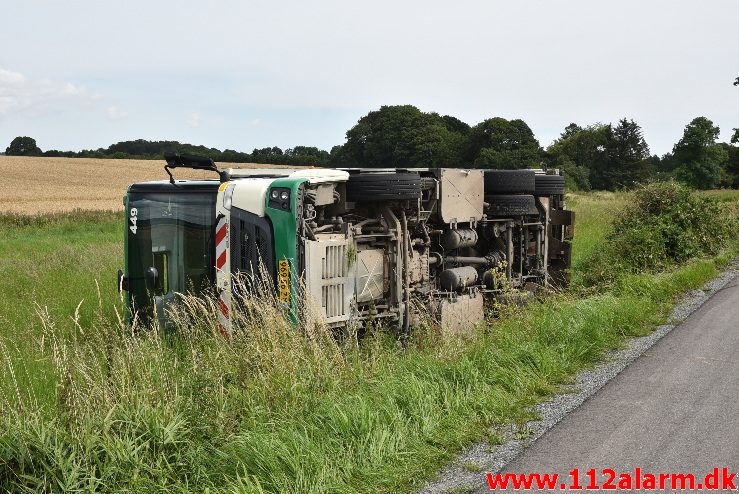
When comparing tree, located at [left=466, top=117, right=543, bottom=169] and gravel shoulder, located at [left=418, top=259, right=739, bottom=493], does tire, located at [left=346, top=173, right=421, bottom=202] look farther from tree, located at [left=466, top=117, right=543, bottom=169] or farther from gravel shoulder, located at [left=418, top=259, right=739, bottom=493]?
tree, located at [left=466, top=117, right=543, bottom=169]

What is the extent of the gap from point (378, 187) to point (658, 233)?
887 cm

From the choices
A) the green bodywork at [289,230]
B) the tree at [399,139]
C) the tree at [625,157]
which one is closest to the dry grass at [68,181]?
the tree at [399,139]

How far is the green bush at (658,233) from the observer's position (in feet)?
44.9

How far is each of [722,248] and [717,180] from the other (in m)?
64.6

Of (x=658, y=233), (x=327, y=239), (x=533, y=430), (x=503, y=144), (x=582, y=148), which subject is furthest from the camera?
(x=582, y=148)

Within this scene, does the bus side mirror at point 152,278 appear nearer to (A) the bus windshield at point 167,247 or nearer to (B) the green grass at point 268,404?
(A) the bus windshield at point 167,247

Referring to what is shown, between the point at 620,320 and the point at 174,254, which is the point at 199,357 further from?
the point at 620,320

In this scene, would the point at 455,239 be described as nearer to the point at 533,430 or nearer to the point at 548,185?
the point at 548,185

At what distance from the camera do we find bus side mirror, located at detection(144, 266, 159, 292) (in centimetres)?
776

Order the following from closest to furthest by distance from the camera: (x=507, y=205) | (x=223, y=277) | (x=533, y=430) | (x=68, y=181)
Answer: (x=533, y=430) → (x=223, y=277) → (x=507, y=205) → (x=68, y=181)

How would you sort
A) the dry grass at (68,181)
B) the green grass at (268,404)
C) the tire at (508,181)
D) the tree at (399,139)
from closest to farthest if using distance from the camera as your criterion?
the green grass at (268,404), the tire at (508,181), the dry grass at (68,181), the tree at (399,139)

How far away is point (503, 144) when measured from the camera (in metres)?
53.1

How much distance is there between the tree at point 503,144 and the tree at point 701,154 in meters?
27.0

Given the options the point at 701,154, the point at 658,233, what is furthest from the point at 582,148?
the point at 658,233
